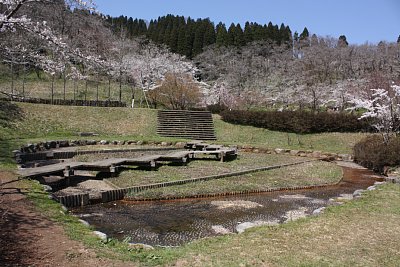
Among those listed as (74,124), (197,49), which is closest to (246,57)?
(197,49)

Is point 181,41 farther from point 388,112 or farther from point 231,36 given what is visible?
point 388,112

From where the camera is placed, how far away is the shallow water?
7273 mm

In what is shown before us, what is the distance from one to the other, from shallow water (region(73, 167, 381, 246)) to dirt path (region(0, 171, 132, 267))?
56.6 inches

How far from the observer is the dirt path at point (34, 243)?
4602mm

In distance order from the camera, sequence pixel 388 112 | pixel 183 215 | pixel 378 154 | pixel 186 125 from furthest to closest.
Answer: pixel 186 125
pixel 388 112
pixel 378 154
pixel 183 215

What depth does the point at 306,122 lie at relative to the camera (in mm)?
25312

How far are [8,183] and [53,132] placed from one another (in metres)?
14.4

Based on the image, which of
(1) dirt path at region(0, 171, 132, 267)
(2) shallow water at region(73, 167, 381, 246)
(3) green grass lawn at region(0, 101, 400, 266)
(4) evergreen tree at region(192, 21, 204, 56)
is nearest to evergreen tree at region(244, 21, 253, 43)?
(4) evergreen tree at region(192, 21, 204, 56)

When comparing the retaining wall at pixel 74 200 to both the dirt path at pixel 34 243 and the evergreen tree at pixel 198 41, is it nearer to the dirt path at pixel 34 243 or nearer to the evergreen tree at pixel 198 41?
the dirt path at pixel 34 243

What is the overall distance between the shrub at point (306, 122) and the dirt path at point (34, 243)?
830 inches

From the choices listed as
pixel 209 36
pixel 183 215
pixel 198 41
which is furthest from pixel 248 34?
pixel 183 215

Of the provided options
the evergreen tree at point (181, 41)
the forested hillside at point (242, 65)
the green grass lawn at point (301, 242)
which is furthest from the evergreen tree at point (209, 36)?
the green grass lawn at point (301, 242)

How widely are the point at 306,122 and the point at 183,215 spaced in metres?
18.5

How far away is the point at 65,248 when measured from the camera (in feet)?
16.6
